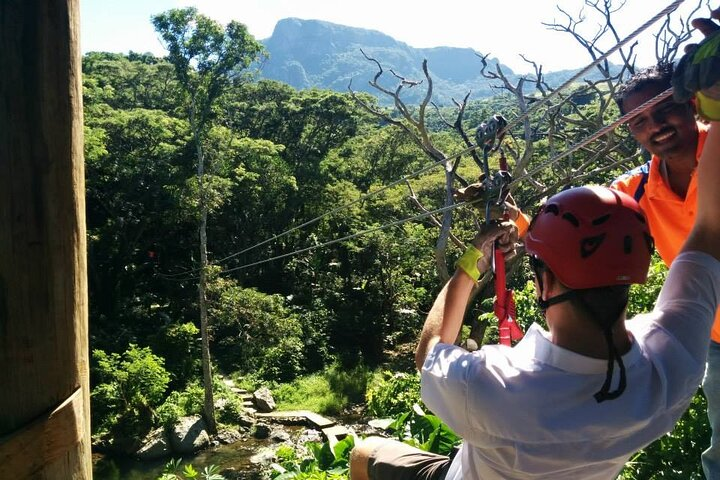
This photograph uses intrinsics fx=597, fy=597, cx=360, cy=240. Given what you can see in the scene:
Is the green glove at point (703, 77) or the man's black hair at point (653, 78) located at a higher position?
the man's black hair at point (653, 78)

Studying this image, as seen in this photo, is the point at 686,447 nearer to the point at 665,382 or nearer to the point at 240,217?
the point at 665,382

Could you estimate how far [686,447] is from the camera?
252 centimetres

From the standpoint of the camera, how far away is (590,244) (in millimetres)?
1136

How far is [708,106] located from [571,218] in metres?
0.31

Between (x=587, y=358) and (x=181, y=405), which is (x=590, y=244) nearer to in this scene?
(x=587, y=358)

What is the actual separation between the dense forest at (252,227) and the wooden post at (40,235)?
654cm

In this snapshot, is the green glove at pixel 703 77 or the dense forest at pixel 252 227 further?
the dense forest at pixel 252 227

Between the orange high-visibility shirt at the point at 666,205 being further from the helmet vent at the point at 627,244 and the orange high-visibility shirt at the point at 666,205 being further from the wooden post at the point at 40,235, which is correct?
the wooden post at the point at 40,235

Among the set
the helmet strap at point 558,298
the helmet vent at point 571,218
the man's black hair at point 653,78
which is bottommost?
the helmet strap at point 558,298

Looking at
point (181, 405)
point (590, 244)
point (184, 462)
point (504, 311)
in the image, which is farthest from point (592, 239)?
point (181, 405)

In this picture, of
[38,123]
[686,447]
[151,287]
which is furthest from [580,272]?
[151,287]

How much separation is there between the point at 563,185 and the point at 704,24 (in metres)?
9.00

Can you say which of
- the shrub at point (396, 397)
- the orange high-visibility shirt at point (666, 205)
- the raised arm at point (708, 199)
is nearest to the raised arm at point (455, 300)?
the raised arm at point (708, 199)

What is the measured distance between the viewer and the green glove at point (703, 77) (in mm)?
1028
